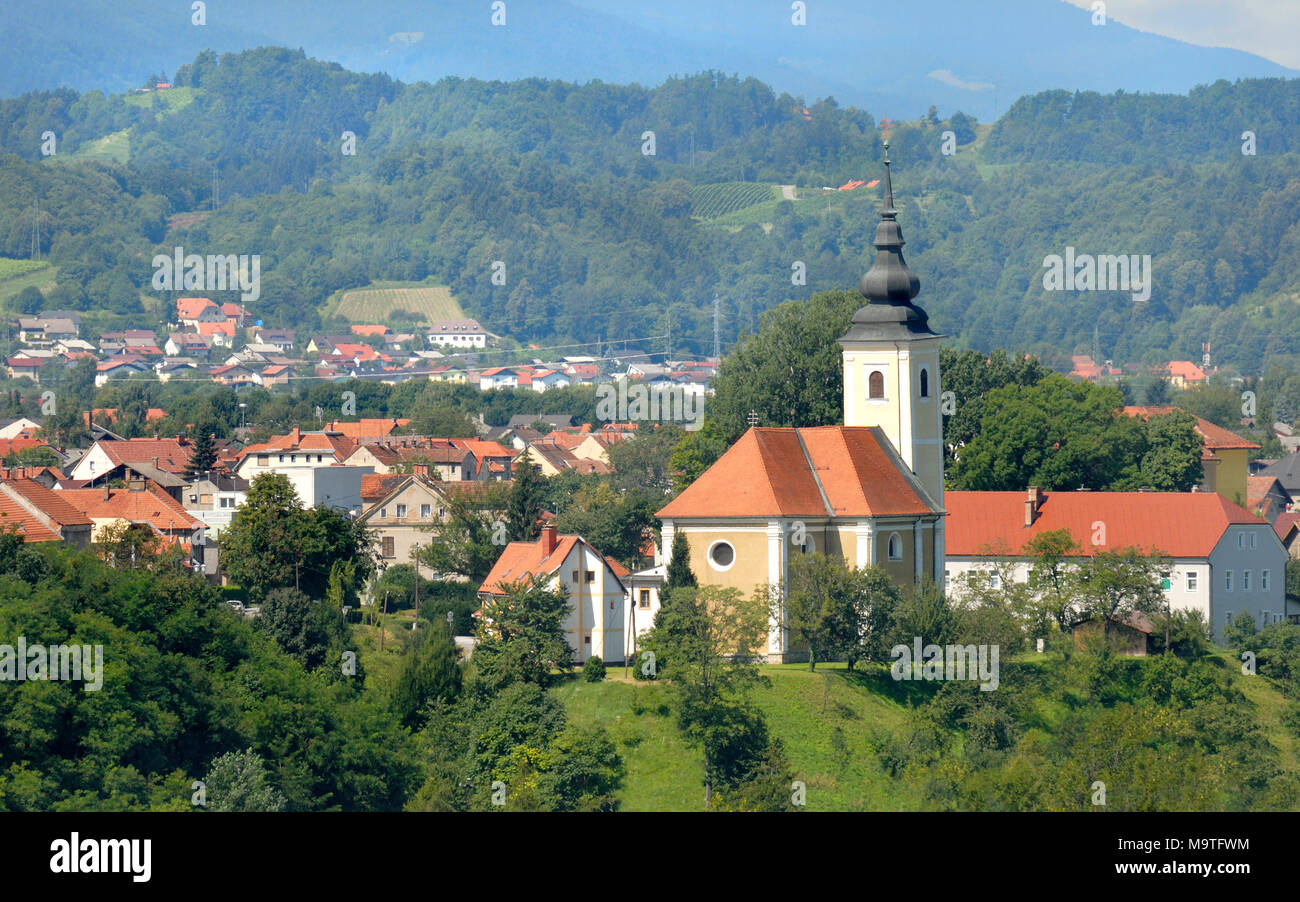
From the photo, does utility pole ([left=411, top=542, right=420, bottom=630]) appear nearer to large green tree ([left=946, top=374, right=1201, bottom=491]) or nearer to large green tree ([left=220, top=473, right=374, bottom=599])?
large green tree ([left=220, top=473, right=374, bottom=599])

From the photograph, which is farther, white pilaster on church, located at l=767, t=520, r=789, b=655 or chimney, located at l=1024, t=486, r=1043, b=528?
chimney, located at l=1024, t=486, r=1043, b=528

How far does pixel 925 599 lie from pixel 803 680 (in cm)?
394

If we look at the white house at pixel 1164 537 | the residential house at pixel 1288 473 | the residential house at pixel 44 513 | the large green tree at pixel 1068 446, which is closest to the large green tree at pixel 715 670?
the white house at pixel 1164 537

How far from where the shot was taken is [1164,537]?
5384 cm

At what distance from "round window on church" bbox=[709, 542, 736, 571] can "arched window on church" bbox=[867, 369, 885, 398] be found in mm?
6813

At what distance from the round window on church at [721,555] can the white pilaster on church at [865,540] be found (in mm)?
3031

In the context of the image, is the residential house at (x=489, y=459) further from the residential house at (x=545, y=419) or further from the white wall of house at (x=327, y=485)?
the residential house at (x=545, y=419)

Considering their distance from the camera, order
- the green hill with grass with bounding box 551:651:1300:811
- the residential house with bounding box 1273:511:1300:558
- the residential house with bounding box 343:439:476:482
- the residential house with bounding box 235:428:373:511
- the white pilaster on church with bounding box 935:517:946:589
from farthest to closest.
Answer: the residential house with bounding box 343:439:476:482 → the residential house with bounding box 1273:511:1300:558 → the residential house with bounding box 235:428:373:511 → the white pilaster on church with bounding box 935:517:946:589 → the green hill with grass with bounding box 551:651:1300:811

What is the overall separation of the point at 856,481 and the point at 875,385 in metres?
3.90

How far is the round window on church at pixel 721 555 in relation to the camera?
43469 millimetres

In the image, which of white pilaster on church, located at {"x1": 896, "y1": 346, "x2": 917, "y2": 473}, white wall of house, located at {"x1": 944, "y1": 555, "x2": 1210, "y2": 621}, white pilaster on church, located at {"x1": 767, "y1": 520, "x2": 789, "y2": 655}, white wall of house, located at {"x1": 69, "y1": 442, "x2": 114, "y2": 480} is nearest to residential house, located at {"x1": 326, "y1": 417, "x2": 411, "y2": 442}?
white wall of house, located at {"x1": 69, "y1": 442, "x2": 114, "y2": 480}

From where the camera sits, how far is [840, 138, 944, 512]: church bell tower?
47781mm
